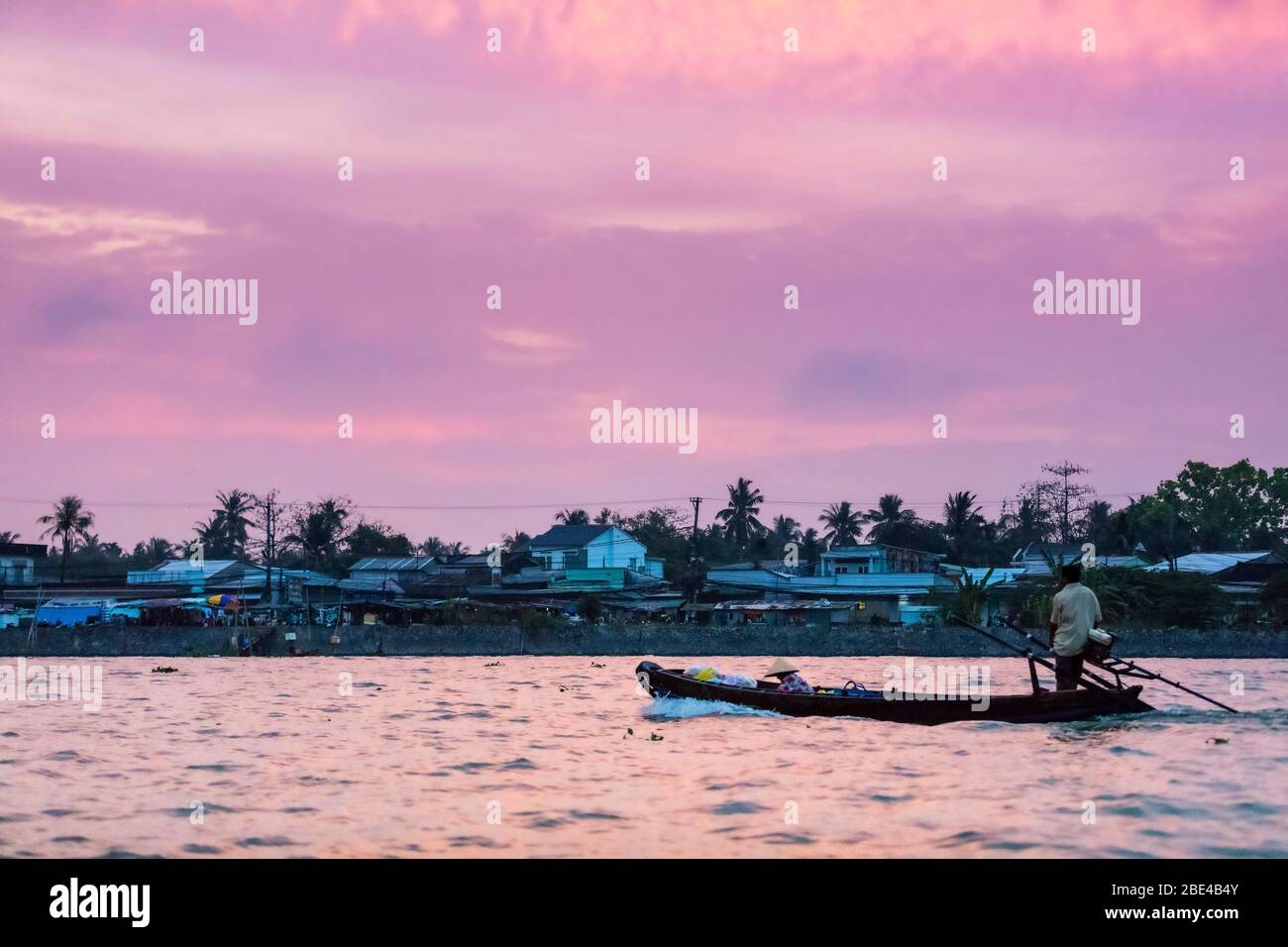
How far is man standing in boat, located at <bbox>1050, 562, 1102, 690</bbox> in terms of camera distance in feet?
63.4

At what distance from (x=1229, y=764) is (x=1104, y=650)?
4443 mm

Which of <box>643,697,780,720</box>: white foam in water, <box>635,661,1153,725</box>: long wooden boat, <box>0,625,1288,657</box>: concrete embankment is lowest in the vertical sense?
<box>0,625,1288,657</box>: concrete embankment

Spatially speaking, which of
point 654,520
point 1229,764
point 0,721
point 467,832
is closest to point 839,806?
point 467,832

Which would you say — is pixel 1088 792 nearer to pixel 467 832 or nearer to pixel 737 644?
pixel 467 832

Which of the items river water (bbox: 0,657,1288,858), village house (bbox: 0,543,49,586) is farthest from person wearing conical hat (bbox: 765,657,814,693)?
village house (bbox: 0,543,49,586)

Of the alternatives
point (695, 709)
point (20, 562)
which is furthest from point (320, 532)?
point (695, 709)

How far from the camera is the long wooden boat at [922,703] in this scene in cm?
1953

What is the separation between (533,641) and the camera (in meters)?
65.0

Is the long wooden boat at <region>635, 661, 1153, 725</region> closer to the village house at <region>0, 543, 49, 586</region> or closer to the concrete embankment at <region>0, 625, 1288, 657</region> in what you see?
the concrete embankment at <region>0, 625, 1288, 657</region>

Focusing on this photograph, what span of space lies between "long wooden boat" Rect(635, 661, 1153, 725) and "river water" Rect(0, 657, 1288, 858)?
23 cm

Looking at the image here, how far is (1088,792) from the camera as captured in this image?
13.1 m

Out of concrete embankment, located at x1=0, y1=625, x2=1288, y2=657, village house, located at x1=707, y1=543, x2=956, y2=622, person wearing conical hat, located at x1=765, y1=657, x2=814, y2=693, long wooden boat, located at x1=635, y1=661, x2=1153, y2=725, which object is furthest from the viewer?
village house, located at x1=707, y1=543, x2=956, y2=622
